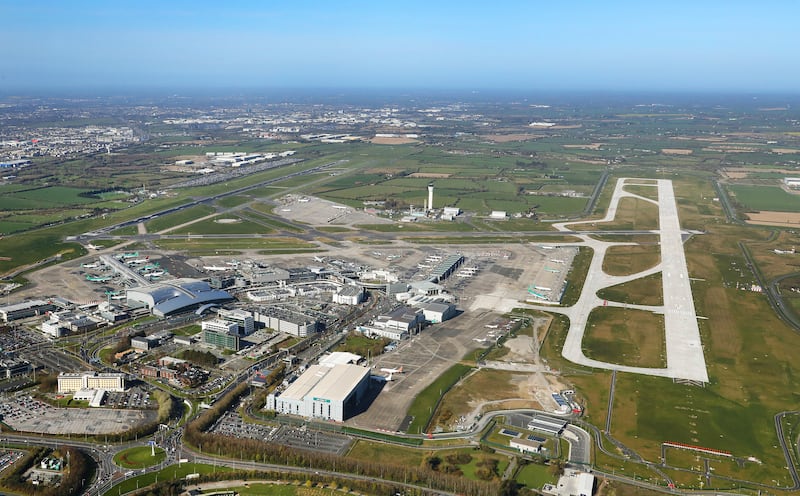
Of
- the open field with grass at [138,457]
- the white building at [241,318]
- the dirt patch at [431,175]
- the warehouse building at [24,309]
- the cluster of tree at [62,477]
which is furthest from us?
the dirt patch at [431,175]

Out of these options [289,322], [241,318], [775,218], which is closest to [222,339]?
[241,318]

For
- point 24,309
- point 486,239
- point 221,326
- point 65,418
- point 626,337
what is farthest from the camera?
point 486,239

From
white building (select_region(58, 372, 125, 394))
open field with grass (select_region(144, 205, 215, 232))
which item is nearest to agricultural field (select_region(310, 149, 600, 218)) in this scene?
open field with grass (select_region(144, 205, 215, 232))

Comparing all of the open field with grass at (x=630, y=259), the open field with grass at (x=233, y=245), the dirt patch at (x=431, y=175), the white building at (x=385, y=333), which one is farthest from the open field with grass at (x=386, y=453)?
the dirt patch at (x=431, y=175)

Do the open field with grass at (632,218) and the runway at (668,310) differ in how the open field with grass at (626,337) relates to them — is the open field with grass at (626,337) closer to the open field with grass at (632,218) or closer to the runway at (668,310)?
the runway at (668,310)

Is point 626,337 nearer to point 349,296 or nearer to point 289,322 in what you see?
point 349,296

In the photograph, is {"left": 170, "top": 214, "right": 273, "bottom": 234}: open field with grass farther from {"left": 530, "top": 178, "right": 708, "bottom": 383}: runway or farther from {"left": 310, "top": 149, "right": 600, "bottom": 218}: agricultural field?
{"left": 530, "top": 178, "right": 708, "bottom": 383}: runway
